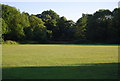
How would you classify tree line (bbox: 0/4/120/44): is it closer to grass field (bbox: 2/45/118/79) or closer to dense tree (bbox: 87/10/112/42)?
dense tree (bbox: 87/10/112/42)

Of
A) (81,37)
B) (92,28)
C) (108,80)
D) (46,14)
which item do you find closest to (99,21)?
(92,28)

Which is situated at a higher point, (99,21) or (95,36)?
(99,21)

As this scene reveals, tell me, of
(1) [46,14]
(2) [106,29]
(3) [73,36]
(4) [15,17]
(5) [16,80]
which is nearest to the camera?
(5) [16,80]

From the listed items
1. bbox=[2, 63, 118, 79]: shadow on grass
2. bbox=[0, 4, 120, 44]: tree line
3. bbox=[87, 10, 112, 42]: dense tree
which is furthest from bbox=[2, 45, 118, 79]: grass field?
bbox=[87, 10, 112, 42]: dense tree

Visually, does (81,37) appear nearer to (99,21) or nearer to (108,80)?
(99,21)

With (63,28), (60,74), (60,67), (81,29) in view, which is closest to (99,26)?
(81,29)

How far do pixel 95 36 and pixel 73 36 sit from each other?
7.52 m

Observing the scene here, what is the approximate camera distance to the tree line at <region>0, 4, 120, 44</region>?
52.2m

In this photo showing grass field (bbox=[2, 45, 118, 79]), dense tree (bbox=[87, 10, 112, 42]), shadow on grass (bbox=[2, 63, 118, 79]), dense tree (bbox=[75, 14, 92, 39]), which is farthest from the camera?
dense tree (bbox=[75, 14, 92, 39])

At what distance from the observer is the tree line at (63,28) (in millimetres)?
52250

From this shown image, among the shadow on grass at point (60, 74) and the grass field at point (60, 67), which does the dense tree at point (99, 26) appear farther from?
the shadow on grass at point (60, 74)

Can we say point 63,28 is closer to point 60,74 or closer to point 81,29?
point 81,29

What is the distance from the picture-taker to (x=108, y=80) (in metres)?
6.00

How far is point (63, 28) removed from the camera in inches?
2574
